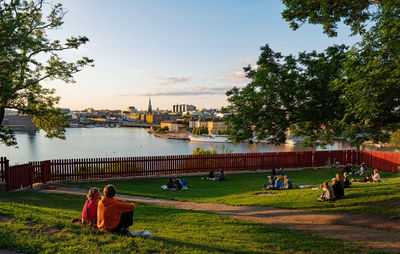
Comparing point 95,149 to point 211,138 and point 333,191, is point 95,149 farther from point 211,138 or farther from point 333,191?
point 333,191

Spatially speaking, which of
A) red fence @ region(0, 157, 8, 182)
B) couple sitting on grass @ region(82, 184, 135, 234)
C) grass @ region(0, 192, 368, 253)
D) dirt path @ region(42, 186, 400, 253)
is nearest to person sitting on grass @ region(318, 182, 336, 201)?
dirt path @ region(42, 186, 400, 253)

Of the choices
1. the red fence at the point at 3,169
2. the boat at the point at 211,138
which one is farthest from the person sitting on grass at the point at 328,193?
the boat at the point at 211,138

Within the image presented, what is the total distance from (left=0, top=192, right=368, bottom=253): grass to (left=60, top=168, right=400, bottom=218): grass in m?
2.98

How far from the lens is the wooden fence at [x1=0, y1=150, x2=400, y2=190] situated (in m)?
15.4

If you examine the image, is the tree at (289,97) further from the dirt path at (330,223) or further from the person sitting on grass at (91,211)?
the person sitting on grass at (91,211)

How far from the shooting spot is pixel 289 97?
10961 millimetres

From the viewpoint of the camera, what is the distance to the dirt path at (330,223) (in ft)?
22.1

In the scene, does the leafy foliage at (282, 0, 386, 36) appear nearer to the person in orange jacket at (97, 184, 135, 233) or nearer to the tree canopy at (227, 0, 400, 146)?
the tree canopy at (227, 0, 400, 146)

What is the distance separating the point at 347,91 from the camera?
788 cm

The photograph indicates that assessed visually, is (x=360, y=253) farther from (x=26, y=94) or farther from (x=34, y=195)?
(x=26, y=94)

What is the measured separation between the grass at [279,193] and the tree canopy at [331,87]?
2181 millimetres

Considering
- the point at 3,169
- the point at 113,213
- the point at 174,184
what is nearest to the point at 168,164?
the point at 174,184

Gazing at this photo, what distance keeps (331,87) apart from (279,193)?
18.2 feet

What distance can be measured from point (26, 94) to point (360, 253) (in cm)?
1755
